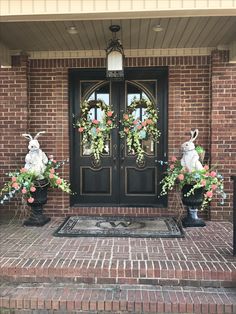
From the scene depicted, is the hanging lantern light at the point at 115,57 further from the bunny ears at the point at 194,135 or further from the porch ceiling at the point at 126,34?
the bunny ears at the point at 194,135

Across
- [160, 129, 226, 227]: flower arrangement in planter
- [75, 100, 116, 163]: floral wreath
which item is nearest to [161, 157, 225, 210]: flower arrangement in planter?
[160, 129, 226, 227]: flower arrangement in planter

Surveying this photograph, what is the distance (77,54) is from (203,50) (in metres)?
1.91

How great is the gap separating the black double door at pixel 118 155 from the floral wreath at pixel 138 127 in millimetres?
73

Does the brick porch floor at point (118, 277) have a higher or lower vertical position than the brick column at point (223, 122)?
lower

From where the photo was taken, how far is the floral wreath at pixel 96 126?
5066 millimetres

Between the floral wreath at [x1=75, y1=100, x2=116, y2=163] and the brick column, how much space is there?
5.14 ft

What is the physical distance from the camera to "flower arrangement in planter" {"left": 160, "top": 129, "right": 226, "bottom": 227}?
4316mm

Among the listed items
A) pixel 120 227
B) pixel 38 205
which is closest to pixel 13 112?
pixel 38 205

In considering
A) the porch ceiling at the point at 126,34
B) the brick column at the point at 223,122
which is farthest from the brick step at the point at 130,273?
the porch ceiling at the point at 126,34

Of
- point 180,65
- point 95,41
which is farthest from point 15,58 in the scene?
point 180,65

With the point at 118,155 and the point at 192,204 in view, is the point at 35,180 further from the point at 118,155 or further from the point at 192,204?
the point at 192,204

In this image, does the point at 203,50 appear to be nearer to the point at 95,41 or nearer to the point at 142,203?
the point at 95,41

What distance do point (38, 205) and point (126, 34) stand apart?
2638 mm

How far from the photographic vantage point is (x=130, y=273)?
10.3 feet
